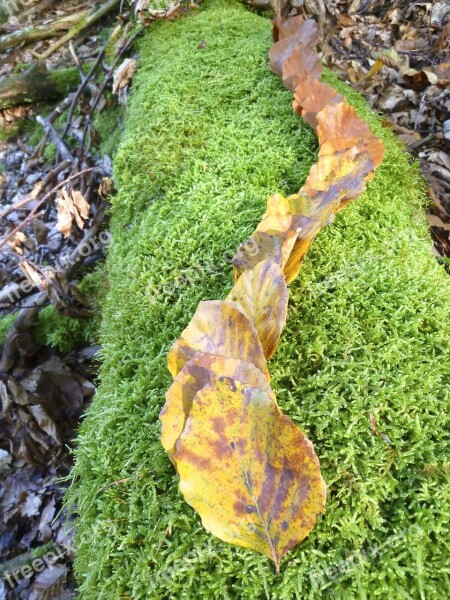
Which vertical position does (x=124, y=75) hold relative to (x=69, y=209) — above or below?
above

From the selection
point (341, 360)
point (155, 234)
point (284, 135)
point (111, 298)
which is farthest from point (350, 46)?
point (341, 360)

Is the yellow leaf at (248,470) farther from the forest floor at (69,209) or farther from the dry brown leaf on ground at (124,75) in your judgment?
the dry brown leaf on ground at (124,75)

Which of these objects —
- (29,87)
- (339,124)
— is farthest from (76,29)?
(339,124)

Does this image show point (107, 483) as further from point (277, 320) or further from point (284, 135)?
point (284, 135)

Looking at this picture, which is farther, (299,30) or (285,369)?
(299,30)

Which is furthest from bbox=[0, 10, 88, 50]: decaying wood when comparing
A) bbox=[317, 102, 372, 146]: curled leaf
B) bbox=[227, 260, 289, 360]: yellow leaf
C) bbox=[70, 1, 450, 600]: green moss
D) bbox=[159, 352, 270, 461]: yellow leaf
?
bbox=[159, 352, 270, 461]: yellow leaf

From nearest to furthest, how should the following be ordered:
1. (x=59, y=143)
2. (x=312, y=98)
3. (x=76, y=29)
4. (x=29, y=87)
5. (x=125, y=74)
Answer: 1. (x=312, y=98)
2. (x=125, y=74)
3. (x=59, y=143)
4. (x=29, y=87)
5. (x=76, y=29)

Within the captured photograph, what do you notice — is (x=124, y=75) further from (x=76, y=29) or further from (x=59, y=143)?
(x=76, y=29)
